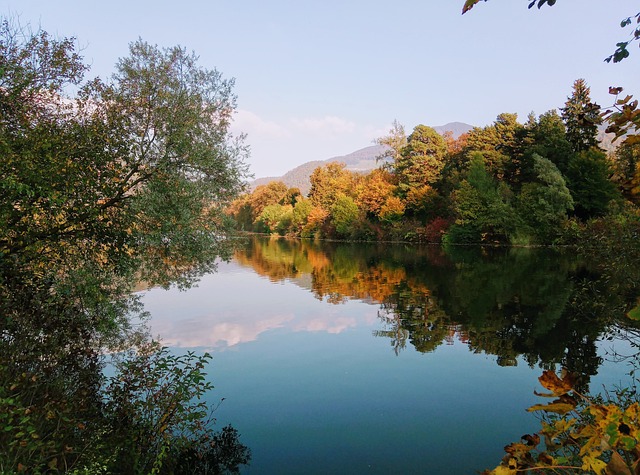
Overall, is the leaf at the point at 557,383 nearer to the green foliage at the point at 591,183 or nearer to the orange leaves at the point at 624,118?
the orange leaves at the point at 624,118

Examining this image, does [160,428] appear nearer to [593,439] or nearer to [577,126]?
[593,439]

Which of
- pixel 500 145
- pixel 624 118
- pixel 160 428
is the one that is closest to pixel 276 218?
pixel 500 145

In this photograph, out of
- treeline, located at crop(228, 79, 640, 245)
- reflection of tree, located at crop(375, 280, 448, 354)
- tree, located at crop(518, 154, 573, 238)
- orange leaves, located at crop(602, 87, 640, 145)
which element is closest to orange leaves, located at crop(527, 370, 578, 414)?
orange leaves, located at crop(602, 87, 640, 145)

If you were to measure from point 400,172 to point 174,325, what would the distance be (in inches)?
2541

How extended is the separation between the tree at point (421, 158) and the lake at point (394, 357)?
41.6 metres

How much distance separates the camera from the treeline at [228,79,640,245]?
5547cm

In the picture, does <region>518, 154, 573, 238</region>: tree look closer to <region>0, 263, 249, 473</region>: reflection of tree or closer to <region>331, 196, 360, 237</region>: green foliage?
<region>331, 196, 360, 237</region>: green foliage

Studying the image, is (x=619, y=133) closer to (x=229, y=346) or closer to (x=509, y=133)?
(x=229, y=346)

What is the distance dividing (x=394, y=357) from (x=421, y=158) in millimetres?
61864

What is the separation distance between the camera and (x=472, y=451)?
9664 mm

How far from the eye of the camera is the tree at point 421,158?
73.9 meters

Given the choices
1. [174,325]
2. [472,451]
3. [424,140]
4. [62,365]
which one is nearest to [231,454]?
[62,365]

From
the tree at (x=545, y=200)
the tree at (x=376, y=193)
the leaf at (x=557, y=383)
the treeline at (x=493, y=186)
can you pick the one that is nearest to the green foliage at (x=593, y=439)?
the leaf at (x=557, y=383)

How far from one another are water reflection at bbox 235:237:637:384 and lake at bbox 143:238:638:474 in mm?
118
